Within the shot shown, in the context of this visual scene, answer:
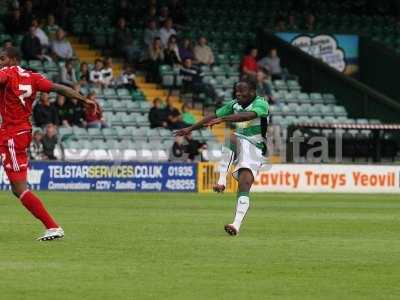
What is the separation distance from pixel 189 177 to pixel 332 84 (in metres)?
8.35

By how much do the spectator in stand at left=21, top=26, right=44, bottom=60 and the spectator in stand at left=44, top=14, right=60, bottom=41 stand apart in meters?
1.08

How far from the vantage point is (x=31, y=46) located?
3120 cm

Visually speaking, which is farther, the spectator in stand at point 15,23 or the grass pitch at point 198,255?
the spectator in stand at point 15,23

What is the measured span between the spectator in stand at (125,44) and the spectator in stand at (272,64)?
4058 mm

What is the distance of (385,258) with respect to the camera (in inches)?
489

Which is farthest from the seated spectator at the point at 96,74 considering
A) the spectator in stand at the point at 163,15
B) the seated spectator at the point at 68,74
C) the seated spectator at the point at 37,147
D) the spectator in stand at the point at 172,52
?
the spectator in stand at the point at 163,15

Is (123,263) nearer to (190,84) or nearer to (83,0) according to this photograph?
(190,84)

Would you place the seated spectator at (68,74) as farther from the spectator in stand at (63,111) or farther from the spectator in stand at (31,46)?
the spectator in stand at (31,46)

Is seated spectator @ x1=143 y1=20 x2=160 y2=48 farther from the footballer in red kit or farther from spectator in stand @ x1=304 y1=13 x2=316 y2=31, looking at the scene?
the footballer in red kit

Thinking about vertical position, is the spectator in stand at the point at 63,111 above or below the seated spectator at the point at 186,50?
below

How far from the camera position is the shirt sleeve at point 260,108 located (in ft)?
49.4

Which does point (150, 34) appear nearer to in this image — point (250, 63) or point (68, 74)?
point (250, 63)

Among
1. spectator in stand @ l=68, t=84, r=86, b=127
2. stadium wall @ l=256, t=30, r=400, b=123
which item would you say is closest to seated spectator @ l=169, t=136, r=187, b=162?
spectator in stand @ l=68, t=84, r=86, b=127

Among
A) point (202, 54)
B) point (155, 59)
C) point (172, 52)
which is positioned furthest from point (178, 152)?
point (202, 54)
